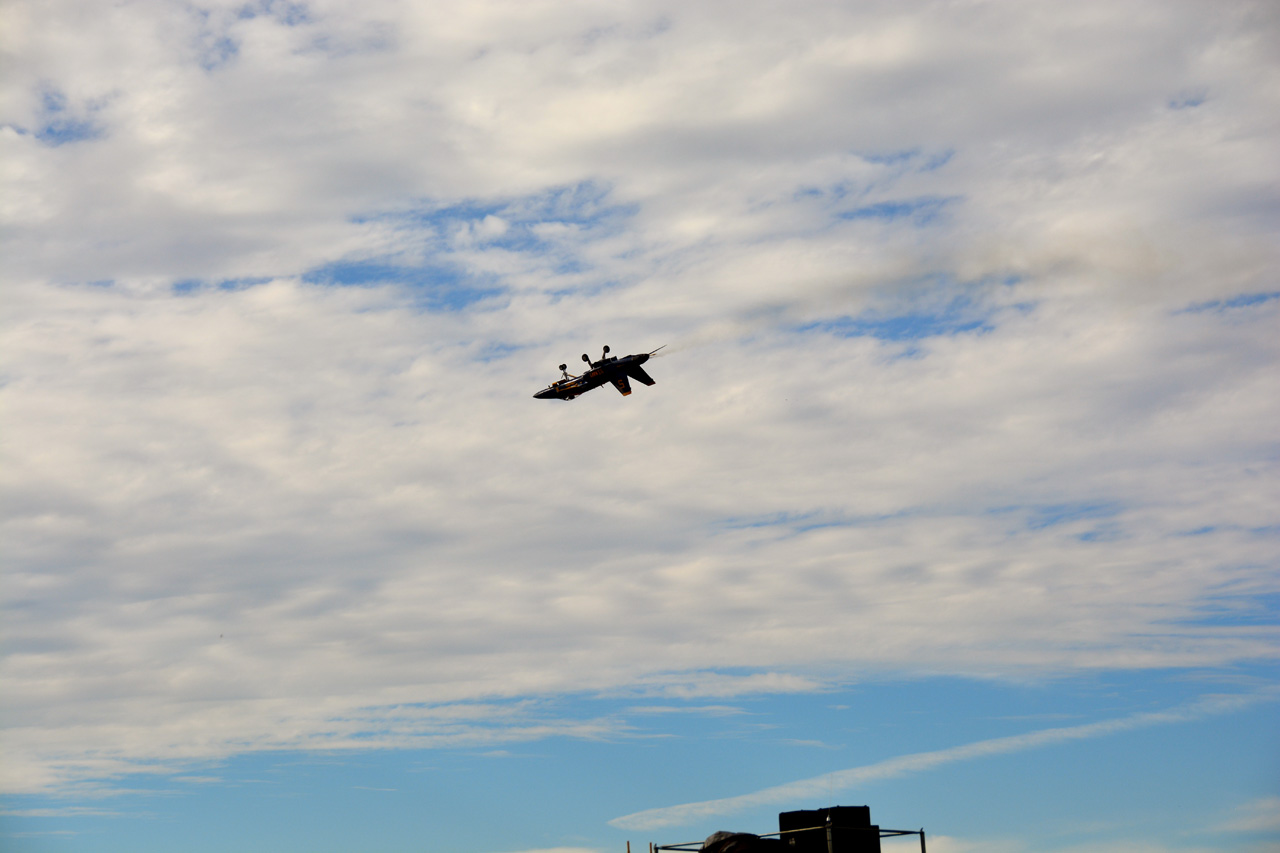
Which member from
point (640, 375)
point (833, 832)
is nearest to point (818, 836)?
point (833, 832)

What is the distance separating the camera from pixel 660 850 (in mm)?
64000

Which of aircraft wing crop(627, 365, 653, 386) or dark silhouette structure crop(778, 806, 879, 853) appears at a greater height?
aircraft wing crop(627, 365, 653, 386)

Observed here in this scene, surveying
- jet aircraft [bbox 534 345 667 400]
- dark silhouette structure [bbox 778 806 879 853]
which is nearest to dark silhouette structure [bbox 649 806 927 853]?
dark silhouette structure [bbox 778 806 879 853]

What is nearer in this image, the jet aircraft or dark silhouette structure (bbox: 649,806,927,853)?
dark silhouette structure (bbox: 649,806,927,853)

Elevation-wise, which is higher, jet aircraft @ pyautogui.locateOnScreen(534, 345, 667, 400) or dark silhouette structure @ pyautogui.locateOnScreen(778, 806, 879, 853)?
jet aircraft @ pyautogui.locateOnScreen(534, 345, 667, 400)

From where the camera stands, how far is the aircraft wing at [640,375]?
88062mm

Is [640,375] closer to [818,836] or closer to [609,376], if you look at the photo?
[609,376]

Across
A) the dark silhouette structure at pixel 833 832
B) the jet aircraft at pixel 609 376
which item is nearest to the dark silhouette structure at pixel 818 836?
the dark silhouette structure at pixel 833 832

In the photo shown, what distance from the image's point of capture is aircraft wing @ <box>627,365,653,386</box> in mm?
88062

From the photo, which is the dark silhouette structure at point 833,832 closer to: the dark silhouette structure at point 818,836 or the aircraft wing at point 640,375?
the dark silhouette structure at point 818,836

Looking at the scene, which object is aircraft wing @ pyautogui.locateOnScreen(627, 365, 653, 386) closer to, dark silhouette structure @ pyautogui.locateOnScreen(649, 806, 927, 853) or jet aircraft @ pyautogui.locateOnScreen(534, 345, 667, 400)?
jet aircraft @ pyautogui.locateOnScreen(534, 345, 667, 400)

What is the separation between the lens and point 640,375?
88688 mm

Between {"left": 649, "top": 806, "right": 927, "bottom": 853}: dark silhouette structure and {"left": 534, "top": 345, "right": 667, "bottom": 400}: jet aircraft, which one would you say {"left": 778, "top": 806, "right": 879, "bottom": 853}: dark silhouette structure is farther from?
{"left": 534, "top": 345, "right": 667, "bottom": 400}: jet aircraft

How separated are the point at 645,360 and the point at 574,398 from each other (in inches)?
293
